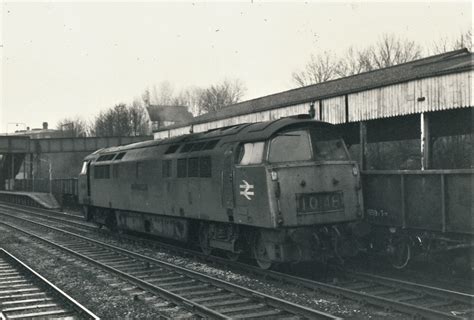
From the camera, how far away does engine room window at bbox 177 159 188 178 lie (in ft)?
43.2

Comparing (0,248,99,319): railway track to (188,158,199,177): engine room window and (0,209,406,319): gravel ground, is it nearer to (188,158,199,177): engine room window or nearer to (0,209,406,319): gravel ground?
(0,209,406,319): gravel ground

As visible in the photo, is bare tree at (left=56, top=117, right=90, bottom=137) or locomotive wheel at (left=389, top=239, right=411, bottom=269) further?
bare tree at (left=56, top=117, right=90, bottom=137)

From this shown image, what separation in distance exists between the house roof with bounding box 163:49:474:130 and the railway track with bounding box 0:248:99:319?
11560 mm

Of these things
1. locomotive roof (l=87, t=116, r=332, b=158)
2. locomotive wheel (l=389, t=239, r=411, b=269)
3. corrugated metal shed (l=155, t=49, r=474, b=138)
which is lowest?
locomotive wheel (l=389, t=239, r=411, b=269)

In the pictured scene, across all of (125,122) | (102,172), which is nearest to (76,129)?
(125,122)

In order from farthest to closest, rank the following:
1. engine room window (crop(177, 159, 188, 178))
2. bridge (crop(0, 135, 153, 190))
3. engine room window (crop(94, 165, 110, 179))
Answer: bridge (crop(0, 135, 153, 190))
engine room window (crop(94, 165, 110, 179))
engine room window (crop(177, 159, 188, 178))

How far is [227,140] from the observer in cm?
1157

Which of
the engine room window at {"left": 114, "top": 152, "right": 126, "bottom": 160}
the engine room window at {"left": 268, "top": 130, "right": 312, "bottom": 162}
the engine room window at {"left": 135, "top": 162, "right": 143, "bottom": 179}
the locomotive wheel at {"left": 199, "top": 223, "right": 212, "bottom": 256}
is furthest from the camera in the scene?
the engine room window at {"left": 114, "top": 152, "right": 126, "bottom": 160}

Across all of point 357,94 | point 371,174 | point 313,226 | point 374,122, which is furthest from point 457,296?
point 374,122

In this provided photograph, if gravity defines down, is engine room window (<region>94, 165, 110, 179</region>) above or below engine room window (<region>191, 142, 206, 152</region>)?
below

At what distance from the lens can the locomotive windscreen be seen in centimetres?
1023

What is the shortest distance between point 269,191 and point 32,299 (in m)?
4.99

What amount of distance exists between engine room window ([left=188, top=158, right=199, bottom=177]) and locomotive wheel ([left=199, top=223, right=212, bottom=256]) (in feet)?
4.43

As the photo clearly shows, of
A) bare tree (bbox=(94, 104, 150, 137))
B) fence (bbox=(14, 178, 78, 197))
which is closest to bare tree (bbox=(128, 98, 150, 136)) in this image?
bare tree (bbox=(94, 104, 150, 137))
